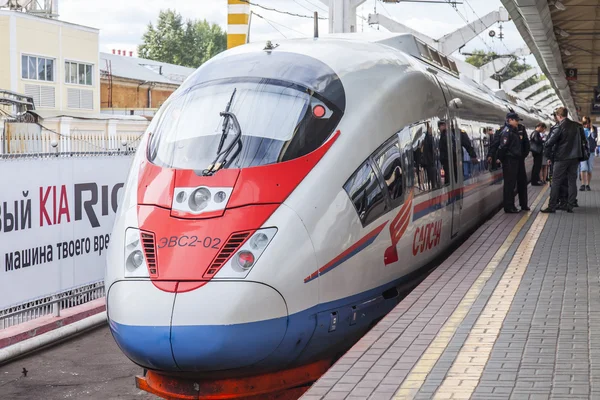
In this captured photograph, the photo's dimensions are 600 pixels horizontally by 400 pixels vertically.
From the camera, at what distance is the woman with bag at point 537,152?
72.5ft

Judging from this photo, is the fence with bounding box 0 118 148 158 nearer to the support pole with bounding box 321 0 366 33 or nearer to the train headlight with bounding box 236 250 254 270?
the train headlight with bounding box 236 250 254 270

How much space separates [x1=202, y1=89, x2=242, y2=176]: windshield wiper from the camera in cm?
670

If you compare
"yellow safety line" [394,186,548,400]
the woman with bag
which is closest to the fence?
"yellow safety line" [394,186,548,400]

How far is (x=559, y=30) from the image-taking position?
21891mm

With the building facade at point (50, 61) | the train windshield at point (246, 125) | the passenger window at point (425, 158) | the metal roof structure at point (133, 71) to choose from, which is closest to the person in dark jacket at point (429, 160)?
the passenger window at point (425, 158)

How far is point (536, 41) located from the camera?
20172 mm

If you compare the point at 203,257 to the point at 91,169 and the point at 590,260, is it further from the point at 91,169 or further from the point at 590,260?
the point at 590,260

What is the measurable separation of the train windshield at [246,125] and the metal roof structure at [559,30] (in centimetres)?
867

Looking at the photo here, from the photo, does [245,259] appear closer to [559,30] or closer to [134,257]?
[134,257]

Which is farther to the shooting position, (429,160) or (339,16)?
(339,16)

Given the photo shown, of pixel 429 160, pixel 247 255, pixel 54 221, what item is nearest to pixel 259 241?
pixel 247 255

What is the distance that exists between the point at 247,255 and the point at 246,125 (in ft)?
4.40

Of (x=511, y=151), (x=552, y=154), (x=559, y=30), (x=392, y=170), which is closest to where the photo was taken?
(x=392, y=170)

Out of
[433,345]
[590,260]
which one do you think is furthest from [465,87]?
[433,345]
